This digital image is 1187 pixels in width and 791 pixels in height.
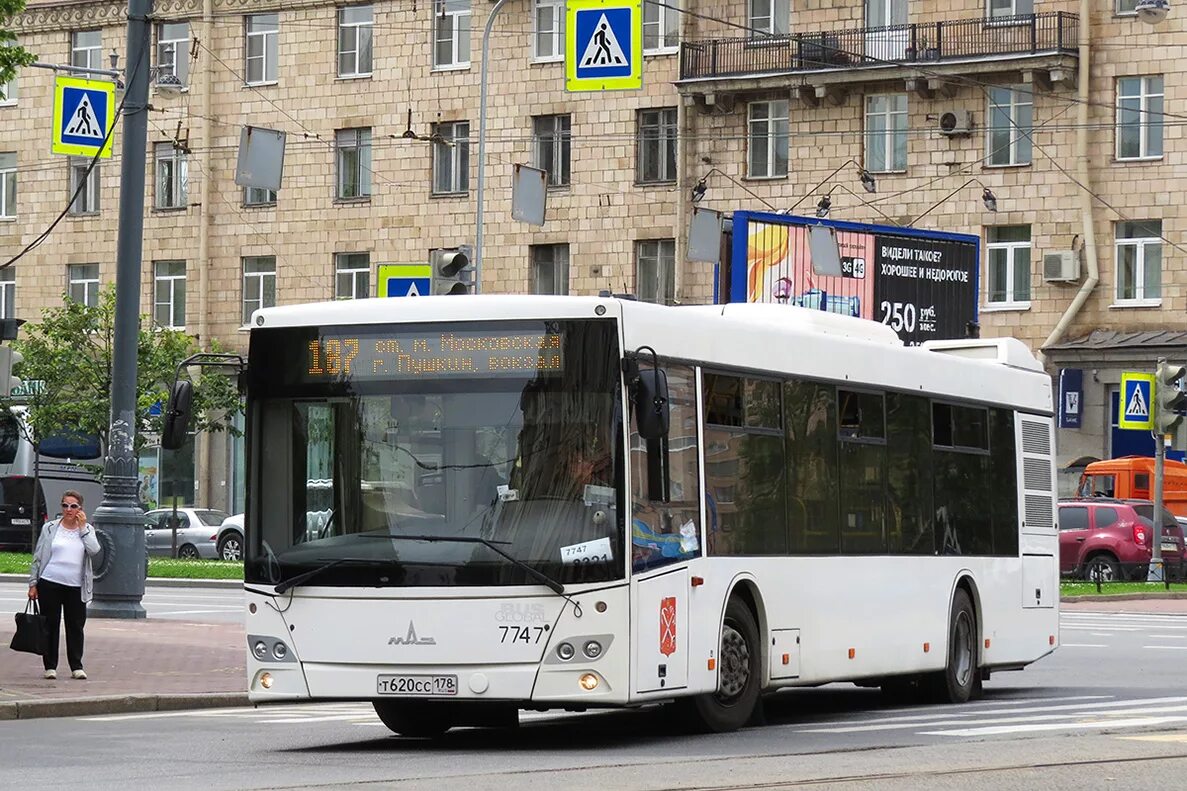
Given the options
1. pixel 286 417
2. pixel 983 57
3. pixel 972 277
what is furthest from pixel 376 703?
pixel 983 57

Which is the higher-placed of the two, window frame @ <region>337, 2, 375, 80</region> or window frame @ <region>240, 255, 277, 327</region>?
window frame @ <region>337, 2, 375, 80</region>

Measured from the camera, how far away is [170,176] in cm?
6197

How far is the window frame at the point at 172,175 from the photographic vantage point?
6153 cm

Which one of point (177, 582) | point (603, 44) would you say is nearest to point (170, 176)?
point (177, 582)

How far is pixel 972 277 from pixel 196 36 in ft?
72.9

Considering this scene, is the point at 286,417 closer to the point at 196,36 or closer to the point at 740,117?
the point at 740,117

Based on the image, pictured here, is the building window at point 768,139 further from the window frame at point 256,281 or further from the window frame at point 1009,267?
the window frame at point 256,281

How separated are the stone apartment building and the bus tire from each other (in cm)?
2664

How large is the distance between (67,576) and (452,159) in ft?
129

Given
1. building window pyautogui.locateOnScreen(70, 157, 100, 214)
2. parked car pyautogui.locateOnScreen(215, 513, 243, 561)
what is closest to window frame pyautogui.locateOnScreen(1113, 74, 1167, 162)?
parked car pyautogui.locateOnScreen(215, 513, 243, 561)

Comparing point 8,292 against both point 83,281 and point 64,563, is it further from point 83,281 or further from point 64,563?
point 64,563

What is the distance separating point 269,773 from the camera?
12.8m

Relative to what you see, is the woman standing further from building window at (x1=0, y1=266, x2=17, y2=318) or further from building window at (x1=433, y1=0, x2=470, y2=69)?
building window at (x1=0, y1=266, x2=17, y2=318)

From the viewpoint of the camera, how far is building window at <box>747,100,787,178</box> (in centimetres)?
5484
